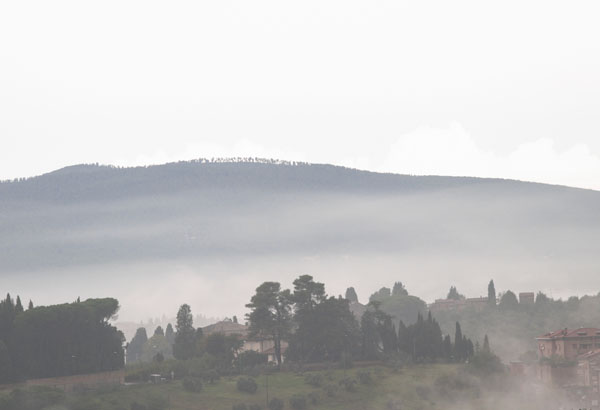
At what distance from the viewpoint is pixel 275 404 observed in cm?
16125

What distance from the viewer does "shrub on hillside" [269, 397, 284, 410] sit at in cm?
16088

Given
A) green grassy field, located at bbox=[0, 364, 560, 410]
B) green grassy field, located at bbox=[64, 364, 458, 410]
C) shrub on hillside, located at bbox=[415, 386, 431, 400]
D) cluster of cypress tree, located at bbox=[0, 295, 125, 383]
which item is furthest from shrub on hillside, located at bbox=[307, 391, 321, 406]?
cluster of cypress tree, located at bbox=[0, 295, 125, 383]

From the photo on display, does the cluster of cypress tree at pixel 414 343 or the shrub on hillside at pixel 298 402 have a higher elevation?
the cluster of cypress tree at pixel 414 343

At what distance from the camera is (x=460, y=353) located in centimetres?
19412

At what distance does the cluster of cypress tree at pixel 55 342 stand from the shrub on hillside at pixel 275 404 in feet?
82.9

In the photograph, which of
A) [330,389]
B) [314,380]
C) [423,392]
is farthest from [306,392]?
[423,392]

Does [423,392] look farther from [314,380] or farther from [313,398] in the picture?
[313,398]

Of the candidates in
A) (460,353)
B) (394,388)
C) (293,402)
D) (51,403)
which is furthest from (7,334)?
(460,353)

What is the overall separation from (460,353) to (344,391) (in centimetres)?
2976

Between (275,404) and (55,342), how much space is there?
30851 millimetres

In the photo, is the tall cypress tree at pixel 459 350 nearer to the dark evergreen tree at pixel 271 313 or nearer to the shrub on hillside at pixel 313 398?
the dark evergreen tree at pixel 271 313

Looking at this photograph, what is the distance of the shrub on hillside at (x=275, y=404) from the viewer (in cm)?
16088

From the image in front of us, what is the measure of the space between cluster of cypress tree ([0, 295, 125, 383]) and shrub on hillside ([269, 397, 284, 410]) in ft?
82.9

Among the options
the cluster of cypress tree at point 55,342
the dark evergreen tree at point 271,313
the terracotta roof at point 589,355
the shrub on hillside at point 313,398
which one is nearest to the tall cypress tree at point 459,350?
the terracotta roof at point 589,355
